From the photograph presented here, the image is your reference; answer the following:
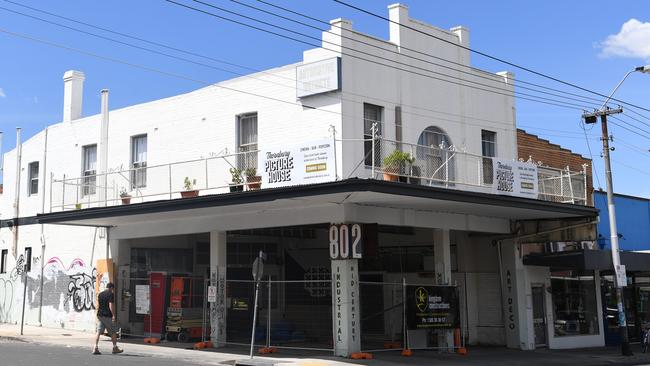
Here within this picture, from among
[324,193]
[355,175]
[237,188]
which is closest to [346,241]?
[355,175]

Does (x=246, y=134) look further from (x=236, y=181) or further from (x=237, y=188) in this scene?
(x=237, y=188)

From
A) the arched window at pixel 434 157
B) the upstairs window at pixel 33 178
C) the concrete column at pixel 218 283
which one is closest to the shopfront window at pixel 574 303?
the arched window at pixel 434 157

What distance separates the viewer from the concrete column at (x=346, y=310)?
17938mm

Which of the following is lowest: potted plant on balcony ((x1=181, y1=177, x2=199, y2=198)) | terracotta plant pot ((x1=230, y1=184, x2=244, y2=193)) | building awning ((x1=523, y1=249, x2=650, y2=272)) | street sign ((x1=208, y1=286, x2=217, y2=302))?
street sign ((x1=208, y1=286, x2=217, y2=302))

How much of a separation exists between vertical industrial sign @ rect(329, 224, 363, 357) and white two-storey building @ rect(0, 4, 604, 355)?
0.05 metres

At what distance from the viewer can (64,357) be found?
54.4ft

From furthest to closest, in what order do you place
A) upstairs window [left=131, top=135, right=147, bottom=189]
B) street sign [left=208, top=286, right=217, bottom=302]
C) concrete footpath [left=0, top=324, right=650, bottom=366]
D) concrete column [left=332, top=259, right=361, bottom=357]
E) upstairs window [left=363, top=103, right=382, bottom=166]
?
upstairs window [left=131, top=135, right=147, bottom=189]
street sign [left=208, top=286, right=217, bottom=302]
upstairs window [left=363, top=103, right=382, bottom=166]
concrete column [left=332, top=259, right=361, bottom=357]
concrete footpath [left=0, top=324, right=650, bottom=366]

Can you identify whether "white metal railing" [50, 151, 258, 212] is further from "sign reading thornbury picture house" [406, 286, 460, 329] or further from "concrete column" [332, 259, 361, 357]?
"sign reading thornbury picture house" [406, 286, 460, 329]

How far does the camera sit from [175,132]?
23.7 meters

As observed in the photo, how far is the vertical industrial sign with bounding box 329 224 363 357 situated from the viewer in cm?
1795

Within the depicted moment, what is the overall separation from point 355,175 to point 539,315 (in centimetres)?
943

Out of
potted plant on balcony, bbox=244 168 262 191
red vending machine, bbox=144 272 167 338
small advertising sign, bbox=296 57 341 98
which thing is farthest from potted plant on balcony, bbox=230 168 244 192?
red vending machine, bbox=144 272 167 338

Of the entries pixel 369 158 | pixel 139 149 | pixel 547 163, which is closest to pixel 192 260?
pixel 139 149

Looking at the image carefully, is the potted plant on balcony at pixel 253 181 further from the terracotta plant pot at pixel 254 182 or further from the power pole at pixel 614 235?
the power pole at pixel 614 235
